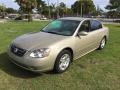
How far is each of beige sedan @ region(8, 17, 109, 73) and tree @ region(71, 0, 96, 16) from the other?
69825 mm

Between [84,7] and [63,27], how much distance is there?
73.3m

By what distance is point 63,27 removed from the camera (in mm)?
6602

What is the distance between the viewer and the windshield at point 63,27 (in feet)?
20.6

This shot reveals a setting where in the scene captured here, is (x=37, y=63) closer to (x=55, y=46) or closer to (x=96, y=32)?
(x=55, y=46)

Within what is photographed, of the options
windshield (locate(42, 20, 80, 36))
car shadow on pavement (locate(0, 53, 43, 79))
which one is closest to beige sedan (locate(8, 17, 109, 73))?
windshield (locate(42, 20, 80, 36))

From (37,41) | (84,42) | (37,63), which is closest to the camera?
(37,63)

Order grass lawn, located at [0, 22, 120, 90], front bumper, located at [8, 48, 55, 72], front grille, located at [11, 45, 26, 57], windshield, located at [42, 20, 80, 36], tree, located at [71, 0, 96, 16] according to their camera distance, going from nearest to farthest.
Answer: grass lawn, located at [0, 22, 120, 90] → front bumper, located at [8, 48, 55, 72] → front grille, located at [11, 45, 26, 57] → windshield, located at [42, 20, 80, 36] → tree, located at [71, 0, 96, 16]

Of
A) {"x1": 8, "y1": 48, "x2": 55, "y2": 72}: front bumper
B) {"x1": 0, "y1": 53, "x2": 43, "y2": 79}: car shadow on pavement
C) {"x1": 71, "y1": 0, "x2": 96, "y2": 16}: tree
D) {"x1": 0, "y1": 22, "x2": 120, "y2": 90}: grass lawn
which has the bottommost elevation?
{"x1": 0, "y1": 22, "x2": 120, "y2": 90}: grass lawn

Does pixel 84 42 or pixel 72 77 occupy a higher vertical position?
pixel 84 42

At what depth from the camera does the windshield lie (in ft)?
20.6

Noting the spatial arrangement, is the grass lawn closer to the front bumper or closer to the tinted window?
the front bumper

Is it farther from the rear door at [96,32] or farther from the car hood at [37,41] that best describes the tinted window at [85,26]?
the car hood at [37,41]

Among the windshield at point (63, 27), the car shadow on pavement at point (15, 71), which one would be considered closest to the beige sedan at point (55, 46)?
the windshield at point (63, 27)

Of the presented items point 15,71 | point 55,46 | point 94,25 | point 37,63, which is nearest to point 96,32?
point 94,25
